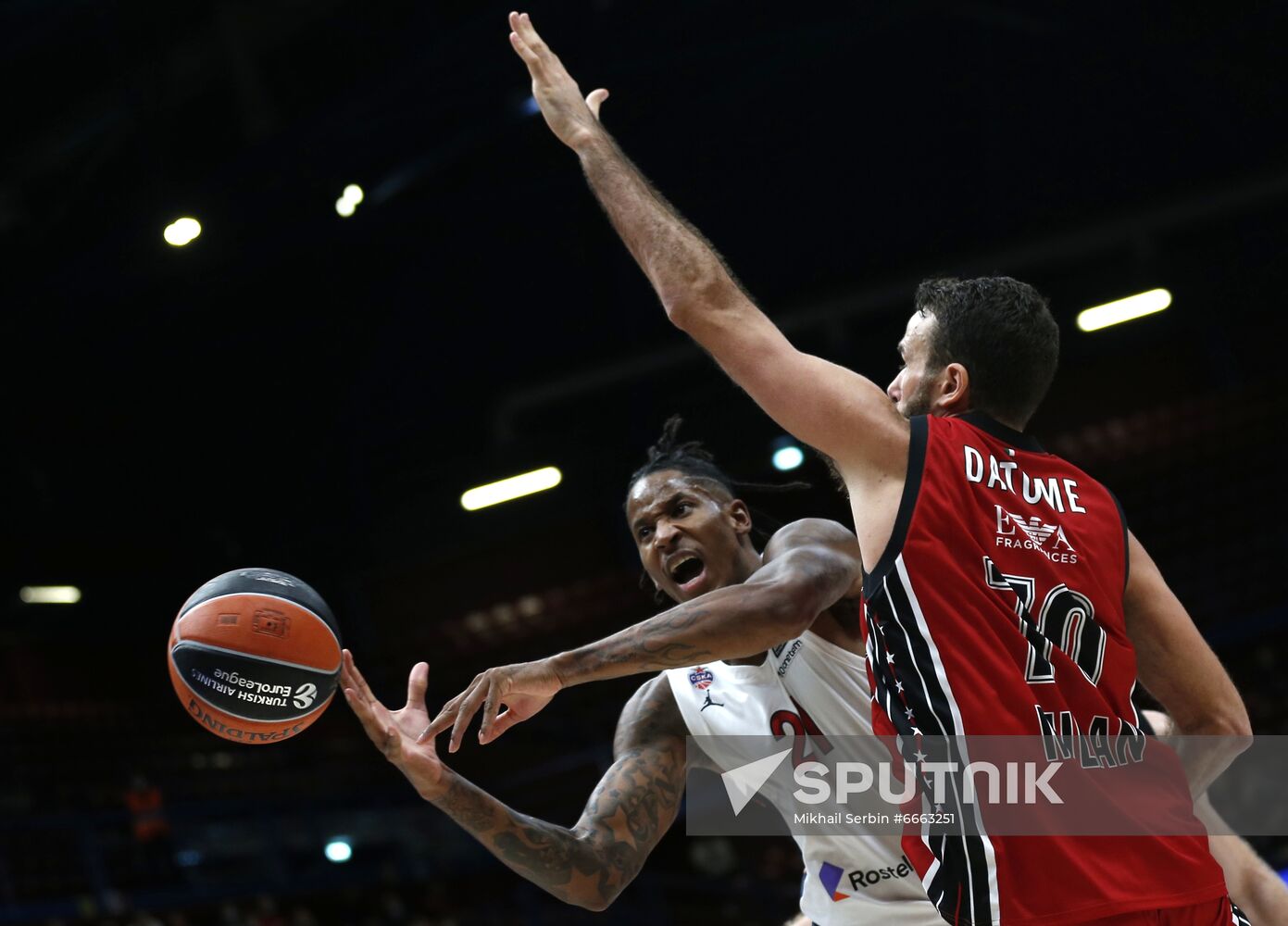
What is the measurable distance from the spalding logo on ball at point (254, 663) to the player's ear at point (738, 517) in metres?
1.28

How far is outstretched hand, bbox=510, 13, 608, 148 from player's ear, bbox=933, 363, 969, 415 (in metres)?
0.80

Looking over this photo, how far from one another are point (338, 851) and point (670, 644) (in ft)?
36.8

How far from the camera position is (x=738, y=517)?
4004 mm

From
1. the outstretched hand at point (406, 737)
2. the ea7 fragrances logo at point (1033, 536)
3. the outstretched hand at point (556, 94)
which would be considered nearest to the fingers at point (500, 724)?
the outstretched hand at point (406, 737)

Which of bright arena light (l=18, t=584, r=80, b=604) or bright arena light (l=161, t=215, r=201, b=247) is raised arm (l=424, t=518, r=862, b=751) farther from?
bright arena light (l=18, t=584, r=80, b=604)

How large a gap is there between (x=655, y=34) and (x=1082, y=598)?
32.4ft

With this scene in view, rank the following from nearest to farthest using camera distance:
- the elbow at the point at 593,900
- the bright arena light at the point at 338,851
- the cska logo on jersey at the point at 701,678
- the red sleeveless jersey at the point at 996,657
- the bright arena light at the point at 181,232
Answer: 1. the red sleeveless jersey at the point at 996,657
2. the elbow at the point at 593,900
3. the cska logo on jersey at the point at 701,678
4. the bright arena light at the point at 181,232
5. the bright arena light at the point at 338,851

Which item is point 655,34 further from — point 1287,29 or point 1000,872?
point 1000,872

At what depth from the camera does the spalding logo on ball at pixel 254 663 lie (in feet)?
10.1

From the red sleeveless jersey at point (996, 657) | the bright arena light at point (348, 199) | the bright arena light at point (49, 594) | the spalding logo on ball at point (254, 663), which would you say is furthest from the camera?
the bright arena light at point (49, 594)

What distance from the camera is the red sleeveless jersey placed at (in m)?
2.06

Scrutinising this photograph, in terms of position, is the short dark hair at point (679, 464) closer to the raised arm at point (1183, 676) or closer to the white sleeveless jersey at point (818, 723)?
the white sleeveless jersey at point (818, 723)

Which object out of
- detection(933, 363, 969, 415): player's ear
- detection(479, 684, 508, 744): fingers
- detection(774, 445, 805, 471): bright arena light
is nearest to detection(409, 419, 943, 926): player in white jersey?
detection(479, 684, 508, 744): fingers

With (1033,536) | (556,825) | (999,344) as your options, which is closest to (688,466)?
(556,825)
